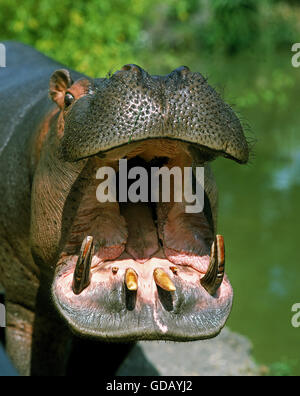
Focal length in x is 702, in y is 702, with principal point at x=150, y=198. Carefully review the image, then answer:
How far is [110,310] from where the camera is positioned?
2.49 meters

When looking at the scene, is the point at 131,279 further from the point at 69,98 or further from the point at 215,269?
the point at 69,98

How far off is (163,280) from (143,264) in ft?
0.73

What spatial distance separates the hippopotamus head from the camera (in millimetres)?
2426

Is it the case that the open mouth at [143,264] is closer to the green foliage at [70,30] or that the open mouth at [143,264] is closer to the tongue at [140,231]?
the tongue at [140,231]

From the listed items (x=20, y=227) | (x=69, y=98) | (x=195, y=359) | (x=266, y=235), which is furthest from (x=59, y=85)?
(x=266, y=235)

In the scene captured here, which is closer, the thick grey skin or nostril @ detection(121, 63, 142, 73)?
nostril @ detection(121, 63, 142, 73)

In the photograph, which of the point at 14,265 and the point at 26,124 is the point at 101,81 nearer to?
the point at 26,124

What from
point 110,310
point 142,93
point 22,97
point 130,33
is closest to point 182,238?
point 110,310

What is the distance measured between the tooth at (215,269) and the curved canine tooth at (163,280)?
0.48ft

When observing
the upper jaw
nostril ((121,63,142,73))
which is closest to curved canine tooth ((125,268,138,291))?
the upper jaw

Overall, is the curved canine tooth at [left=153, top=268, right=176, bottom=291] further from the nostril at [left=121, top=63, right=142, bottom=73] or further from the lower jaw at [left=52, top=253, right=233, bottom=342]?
the nostril at [left=121, top=63, right=142, bottom=73]

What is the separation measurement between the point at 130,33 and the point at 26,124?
171 inches

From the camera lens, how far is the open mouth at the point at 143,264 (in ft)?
8.14
